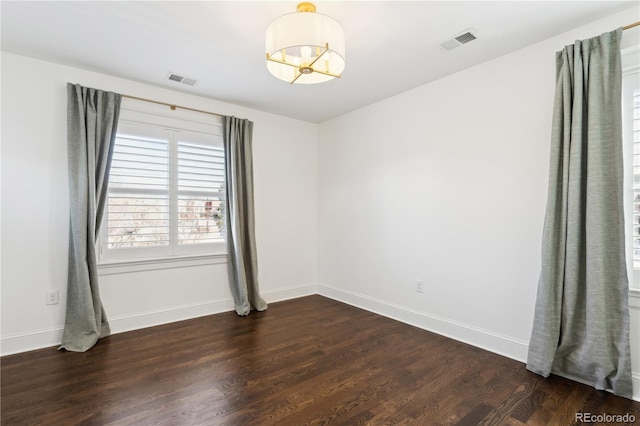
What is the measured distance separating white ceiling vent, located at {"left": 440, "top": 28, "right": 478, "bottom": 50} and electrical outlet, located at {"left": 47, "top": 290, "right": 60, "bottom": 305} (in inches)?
160

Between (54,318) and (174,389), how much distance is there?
1.62 meters

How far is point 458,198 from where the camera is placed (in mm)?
3129

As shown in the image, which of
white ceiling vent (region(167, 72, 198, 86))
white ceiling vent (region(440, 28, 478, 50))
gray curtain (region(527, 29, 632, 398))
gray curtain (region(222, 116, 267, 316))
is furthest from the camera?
gray curtain (region(222, 116, 267, 316))

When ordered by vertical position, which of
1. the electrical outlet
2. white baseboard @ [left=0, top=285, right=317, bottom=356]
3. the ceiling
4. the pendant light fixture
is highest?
the ceiling

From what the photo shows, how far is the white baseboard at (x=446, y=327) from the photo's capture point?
2707 mm

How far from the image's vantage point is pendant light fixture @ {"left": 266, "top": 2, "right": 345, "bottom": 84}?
1786 mm

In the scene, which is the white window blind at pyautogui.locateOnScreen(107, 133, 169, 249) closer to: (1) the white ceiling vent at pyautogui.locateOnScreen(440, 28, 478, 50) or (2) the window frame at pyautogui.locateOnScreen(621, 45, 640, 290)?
(1) the white ceiling vent at pyautogui.locateOnScreen(440, 28, 478, 50)

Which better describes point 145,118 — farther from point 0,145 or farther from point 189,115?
point 0,145

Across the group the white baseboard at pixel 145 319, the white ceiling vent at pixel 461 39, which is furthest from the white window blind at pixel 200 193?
the white ceiling vent at pixel 461 39

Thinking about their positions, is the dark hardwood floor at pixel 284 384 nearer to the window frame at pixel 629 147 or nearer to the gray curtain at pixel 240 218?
the gray curtain at pixel 240 218

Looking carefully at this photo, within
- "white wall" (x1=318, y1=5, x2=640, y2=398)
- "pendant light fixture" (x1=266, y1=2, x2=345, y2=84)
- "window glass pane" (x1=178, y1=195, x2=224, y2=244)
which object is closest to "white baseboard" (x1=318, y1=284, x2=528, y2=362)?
"white wall" (x1=318, y1=5, x2=640, y2=398)

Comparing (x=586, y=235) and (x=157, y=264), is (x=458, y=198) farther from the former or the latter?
(x=157, y=264)

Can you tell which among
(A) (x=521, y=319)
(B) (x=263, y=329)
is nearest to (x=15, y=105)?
(B) (x=263, y=329)

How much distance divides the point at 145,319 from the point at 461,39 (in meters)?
4.01
